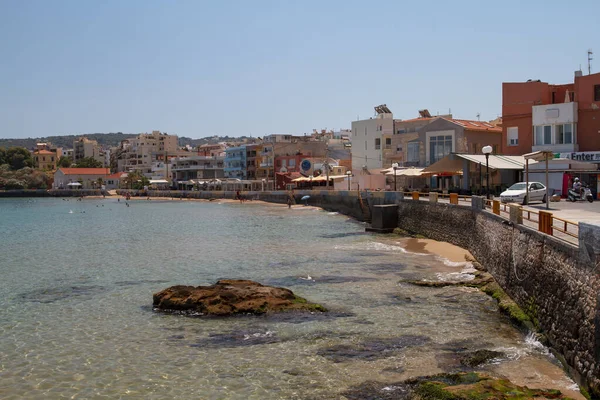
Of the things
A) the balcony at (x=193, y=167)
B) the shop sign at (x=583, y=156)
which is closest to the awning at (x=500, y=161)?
the shop sign at (x=583, y=156)

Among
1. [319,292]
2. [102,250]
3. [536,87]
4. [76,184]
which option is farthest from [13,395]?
[76,184]

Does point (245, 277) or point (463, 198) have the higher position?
point (463, 198)

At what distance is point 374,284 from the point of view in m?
23.0

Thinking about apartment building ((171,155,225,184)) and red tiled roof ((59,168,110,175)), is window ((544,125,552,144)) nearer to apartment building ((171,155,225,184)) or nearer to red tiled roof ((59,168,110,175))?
apartment building ((171,155,225,184))

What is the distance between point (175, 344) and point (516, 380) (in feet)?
26.5

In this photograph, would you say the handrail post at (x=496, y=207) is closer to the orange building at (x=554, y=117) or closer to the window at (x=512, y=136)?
the orange building at (x=554, y=117)

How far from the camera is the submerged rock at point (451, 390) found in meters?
10.7

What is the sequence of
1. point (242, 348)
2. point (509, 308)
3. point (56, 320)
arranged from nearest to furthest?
point (242, 348) → point (509, 308) → point (56, 320)

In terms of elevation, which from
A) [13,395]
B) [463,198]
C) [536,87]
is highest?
A: [536,87]

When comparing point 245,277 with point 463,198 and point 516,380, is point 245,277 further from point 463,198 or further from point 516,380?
point 463,198

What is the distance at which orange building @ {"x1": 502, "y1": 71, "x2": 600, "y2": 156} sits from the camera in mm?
42281

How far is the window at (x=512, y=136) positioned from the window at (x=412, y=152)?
1532 centimetres

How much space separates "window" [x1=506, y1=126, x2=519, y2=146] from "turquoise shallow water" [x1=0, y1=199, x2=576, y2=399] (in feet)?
70.5

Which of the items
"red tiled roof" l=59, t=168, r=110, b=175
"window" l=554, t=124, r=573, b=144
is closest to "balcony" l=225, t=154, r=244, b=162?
"red tiled roof" l=59, t=168, r=110, b=175
